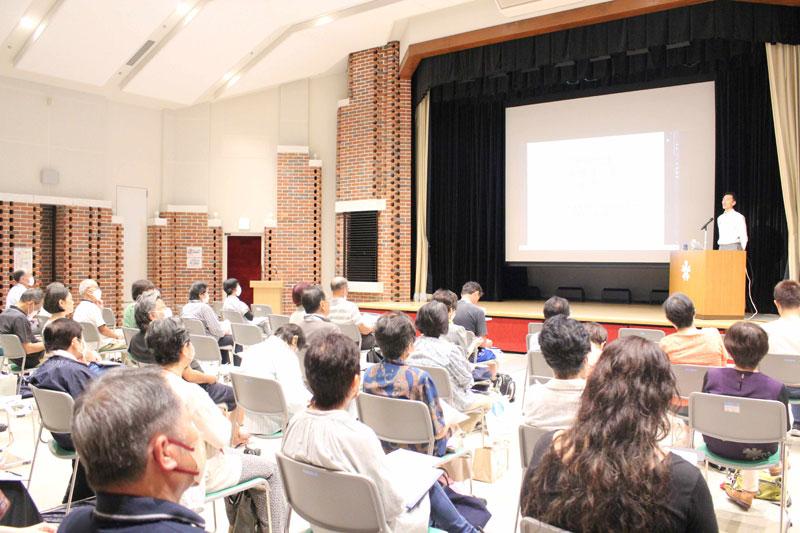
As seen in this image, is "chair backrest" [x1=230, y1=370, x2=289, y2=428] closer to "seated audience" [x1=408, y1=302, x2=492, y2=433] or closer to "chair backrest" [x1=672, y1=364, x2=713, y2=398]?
"seated audience" [x1=408, y1=302, x2=492, y2=433]

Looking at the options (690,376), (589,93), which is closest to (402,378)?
(690,376)

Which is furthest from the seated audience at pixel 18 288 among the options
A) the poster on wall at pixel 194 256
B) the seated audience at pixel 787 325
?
the seated audience at pixel 787 325

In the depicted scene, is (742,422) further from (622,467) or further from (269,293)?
(269,293)

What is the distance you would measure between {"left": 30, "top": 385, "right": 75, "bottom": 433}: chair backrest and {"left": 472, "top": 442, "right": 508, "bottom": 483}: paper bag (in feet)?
7.36

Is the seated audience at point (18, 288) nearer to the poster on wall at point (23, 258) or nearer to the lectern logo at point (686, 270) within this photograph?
the poster on wall at point (23, 258)

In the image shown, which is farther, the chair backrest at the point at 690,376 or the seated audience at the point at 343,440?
the chair backrest at the point at 690,376

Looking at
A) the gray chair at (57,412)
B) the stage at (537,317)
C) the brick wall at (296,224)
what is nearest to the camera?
the gray chair at (57,412)

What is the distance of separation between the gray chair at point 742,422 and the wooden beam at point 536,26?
6.89 metres

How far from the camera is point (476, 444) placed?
4.70 metres

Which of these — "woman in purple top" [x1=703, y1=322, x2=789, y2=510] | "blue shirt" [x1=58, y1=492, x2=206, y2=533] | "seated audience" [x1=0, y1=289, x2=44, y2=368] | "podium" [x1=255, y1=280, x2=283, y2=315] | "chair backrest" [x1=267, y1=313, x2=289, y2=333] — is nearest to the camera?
"blue shirt" [x1=58, y1=492, x2=206, y2=533]

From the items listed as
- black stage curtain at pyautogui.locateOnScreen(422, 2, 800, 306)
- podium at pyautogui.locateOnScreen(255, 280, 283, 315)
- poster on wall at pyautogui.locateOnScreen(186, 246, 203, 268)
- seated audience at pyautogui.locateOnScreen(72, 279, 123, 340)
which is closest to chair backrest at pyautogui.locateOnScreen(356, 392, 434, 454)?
seated audience at pyautogui.locateOnScreen(72, 279, 123, 340)

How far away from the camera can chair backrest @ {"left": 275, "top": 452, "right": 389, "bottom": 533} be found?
6.57 feet

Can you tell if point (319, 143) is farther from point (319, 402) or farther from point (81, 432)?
point (81, 432)

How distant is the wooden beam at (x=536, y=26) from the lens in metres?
8.42
